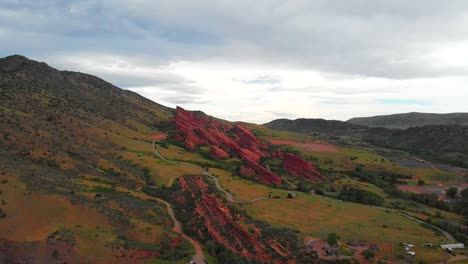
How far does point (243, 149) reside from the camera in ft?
398

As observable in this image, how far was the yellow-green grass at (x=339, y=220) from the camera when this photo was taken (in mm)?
58375

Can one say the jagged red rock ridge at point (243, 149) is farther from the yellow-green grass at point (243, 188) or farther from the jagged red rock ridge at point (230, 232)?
the jagged red rock ridge at point (230, 232)

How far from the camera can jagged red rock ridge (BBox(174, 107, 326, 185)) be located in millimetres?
102375

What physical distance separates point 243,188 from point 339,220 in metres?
25.3

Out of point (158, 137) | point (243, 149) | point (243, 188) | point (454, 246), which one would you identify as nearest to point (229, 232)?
point (243, 188)

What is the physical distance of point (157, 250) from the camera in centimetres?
4506

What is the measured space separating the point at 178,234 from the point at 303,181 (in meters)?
59.2

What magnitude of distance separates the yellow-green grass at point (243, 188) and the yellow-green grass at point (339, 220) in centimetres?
488

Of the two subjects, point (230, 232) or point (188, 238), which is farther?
point (230, 232)

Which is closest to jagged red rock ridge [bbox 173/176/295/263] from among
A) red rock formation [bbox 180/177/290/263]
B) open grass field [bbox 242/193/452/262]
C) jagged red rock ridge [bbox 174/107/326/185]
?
red rock formation [bbox 180/177/290/263]

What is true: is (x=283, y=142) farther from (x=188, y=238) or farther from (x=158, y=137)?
(x=188, y=238)

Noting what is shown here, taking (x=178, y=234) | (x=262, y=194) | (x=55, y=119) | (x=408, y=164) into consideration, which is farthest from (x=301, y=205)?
(x=408, y=164)

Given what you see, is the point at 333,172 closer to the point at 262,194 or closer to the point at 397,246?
the point at 262,194

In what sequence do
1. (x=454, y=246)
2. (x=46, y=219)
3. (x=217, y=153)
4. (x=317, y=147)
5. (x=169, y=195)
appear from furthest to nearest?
(x=317, y=147) → (x=217, y=153) → (x=169, y=195) → (x=454, y=246) → (x=46, y=219)
